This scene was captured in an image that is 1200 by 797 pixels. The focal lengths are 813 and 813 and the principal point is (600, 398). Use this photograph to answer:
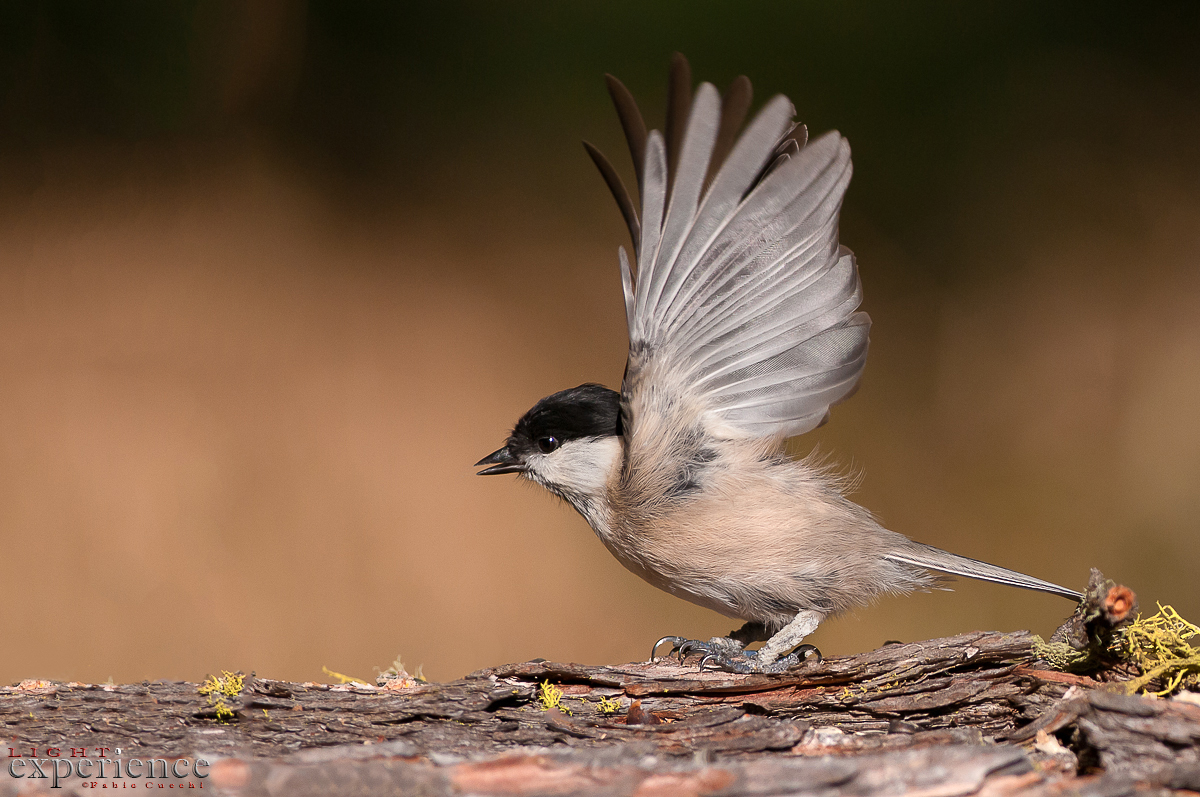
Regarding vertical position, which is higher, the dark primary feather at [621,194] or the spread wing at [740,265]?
the dark primary feather at [621,194]

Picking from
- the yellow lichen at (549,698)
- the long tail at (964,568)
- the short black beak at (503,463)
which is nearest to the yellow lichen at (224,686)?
the yellow lichen at (549,698)

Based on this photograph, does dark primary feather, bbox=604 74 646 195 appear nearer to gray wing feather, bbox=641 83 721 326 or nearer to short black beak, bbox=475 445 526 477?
gray wing feather, bbox=641 83 721 326

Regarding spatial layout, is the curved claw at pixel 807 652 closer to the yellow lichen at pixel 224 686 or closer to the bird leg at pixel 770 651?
the bird leg at pixel 770 651

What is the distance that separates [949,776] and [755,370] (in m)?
0.69

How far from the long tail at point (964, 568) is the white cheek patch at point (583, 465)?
519 millimetres

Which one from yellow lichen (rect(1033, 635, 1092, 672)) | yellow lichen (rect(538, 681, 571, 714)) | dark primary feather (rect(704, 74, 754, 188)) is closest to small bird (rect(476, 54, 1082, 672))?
dark primary feather (rect(704, 74, 754, 188))

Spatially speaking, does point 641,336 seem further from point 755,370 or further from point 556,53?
point 556,53

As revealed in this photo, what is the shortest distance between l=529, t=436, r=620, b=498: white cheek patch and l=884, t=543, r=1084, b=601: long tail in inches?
20.4

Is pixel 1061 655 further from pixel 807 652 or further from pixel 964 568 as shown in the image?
pixel 807 652

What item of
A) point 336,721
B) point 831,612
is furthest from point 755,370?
point 336,721

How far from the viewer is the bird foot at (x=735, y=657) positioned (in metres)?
1.34

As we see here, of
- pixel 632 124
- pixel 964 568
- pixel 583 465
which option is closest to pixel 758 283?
pixel 632 124

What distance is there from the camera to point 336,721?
3.44ft

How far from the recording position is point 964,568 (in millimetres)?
1379
